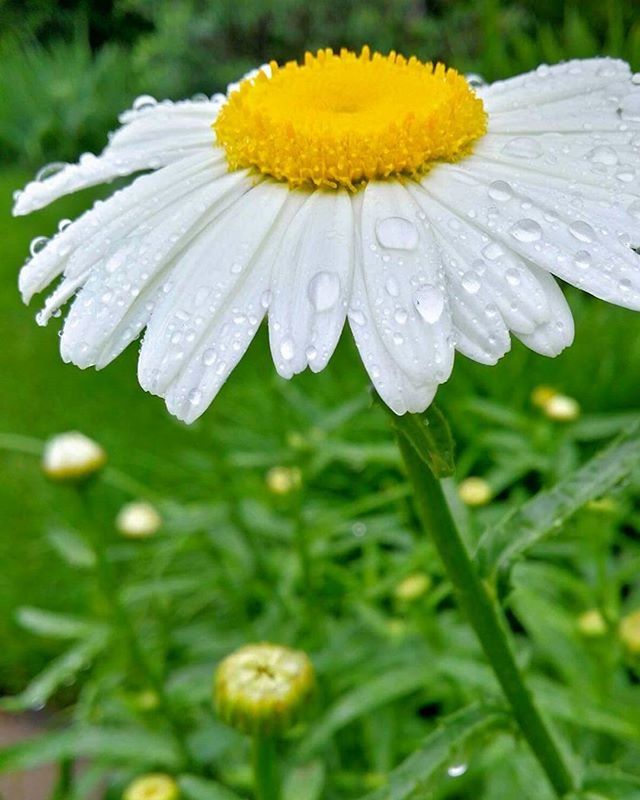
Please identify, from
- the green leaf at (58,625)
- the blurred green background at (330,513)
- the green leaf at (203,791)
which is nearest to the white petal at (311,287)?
the blurred green background at (330,513)

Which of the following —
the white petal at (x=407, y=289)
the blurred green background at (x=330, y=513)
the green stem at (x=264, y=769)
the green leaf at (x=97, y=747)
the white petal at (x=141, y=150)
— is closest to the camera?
the white petal at (x=407, y=289)

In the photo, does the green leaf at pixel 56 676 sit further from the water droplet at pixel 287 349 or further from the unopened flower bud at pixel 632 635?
the water droplet at pixel 287 349

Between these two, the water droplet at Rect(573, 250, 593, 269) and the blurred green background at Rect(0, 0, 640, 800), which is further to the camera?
the blurred green background at Rect(0, 0, 640, 800)

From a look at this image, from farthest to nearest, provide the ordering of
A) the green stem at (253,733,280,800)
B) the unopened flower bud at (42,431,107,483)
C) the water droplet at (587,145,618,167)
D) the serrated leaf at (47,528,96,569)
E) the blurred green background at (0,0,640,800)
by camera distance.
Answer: the serrated leaf at (47,528,96,569) < the blurred green background at (0,0,640,800) < the unopened flower bud at (42,431,107,483) < the green stem at (253,733,280,800) < the water droplet at (587,145,618,167)

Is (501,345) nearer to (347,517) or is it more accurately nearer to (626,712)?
(626,712)

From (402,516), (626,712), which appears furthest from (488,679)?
(402,516)

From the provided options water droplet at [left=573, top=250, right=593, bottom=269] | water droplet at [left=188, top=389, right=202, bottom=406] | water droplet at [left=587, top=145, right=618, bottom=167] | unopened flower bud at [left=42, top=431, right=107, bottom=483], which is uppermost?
unopened flower bud at [left=42, top=431, right=107, bottom=483]

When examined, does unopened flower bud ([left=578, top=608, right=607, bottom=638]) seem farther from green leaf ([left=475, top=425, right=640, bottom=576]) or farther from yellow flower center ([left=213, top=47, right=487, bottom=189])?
yellow flower center ([left=213, top=47, right=487, bottom=189])

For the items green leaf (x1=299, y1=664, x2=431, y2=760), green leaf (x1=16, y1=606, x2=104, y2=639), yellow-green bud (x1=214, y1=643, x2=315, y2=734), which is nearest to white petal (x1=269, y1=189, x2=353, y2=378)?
yellow-green bud (x1=214, y1=643, x2=315, y2=734)
